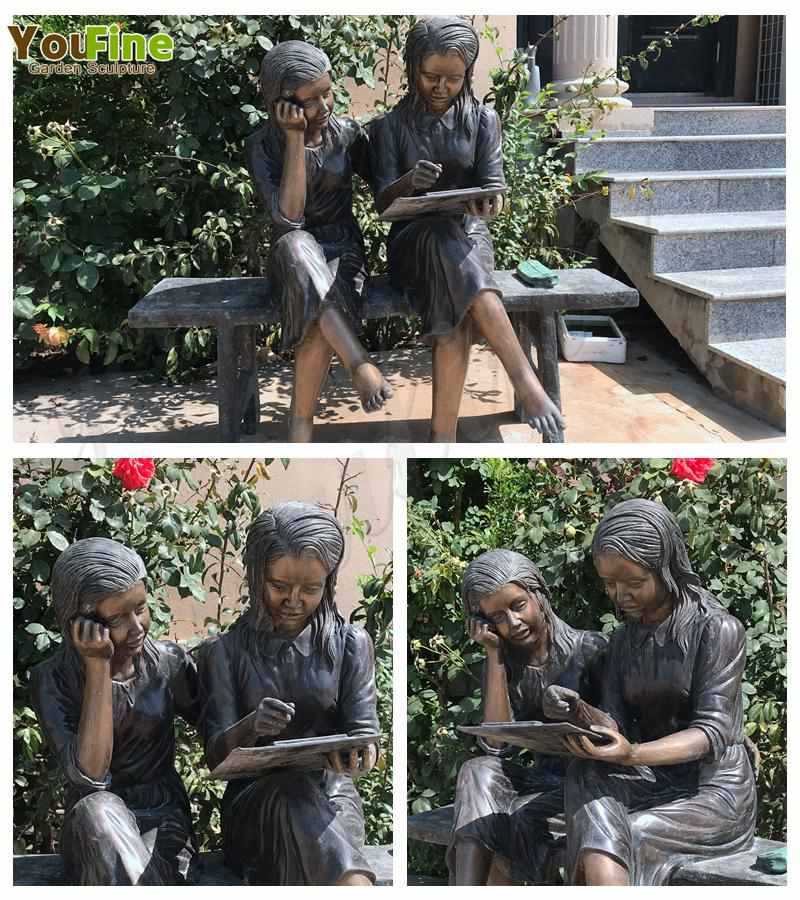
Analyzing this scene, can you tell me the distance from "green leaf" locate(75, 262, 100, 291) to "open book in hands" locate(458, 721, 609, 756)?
9.48 feet

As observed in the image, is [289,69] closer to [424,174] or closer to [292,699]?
[424,174]

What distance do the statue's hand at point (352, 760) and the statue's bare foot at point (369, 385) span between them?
1.07 meters

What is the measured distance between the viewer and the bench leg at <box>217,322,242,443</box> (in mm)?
3910

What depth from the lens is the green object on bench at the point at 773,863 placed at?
2787mm

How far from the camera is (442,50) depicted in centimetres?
331

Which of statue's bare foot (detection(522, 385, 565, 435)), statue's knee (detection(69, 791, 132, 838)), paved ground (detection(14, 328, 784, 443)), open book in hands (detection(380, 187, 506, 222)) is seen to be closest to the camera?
statue's knee (detection(69, 791, 132, 838))

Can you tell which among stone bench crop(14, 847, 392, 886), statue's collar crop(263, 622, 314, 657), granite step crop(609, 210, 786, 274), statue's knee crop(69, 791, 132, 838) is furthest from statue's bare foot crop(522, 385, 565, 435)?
granite step crop(609, 210, 786, 274)

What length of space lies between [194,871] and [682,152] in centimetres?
426

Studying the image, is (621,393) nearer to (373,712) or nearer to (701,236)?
(701,236)

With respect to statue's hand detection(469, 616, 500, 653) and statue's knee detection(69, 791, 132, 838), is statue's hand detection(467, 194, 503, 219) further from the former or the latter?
statue's knee detection(69, 791, 132, 838)

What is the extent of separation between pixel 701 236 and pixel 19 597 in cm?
333

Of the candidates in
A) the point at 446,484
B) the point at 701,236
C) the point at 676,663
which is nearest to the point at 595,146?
the point at 701,236

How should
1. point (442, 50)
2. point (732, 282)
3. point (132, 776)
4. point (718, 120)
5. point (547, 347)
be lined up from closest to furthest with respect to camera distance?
1. point (132, 776)
2. point (442, 50)
3. point (547, 347)
4. point (732, 282)
5. point (718, 120)

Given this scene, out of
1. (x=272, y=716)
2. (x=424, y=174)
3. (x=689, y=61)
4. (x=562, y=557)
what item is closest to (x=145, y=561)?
(x=272, y=716)
